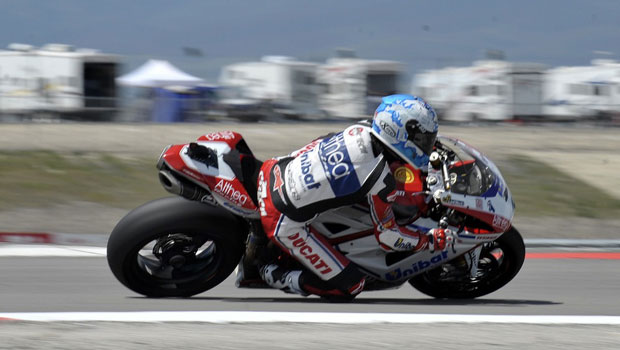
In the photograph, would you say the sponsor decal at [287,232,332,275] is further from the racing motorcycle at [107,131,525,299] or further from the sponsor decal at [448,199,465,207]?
the sponsor decal at [448,199,465,207]

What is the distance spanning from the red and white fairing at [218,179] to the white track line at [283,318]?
36.4 inches

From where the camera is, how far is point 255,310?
17.4 feet

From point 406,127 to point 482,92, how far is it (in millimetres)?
18123

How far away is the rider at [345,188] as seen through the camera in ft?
18.0

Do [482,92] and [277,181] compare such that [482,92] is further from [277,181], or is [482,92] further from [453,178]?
[277,181]

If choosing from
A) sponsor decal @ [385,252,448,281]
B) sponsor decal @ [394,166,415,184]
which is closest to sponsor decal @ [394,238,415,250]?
sponsor decal @ [385,252,448,281]

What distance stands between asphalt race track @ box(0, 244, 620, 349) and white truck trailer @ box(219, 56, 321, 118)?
15982mm

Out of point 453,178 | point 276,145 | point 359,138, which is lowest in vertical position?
point 276,145

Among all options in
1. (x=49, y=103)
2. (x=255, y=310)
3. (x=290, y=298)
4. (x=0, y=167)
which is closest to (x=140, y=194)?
(x=0, y=167)

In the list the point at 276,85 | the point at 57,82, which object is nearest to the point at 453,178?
the point at 57,82

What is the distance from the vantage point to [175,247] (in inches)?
230

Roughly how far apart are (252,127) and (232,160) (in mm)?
14936

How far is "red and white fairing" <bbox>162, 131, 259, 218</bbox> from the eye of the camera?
18.8ft

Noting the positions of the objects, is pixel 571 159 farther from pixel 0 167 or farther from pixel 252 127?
pixel 0 167
